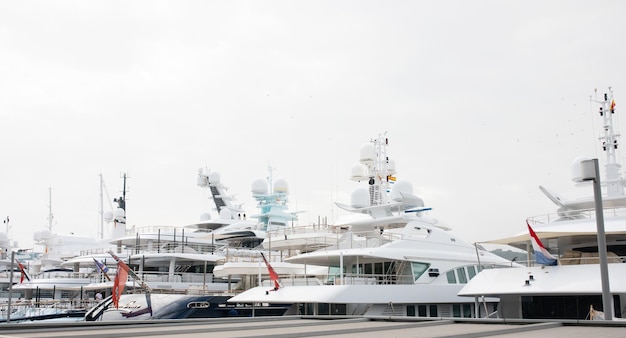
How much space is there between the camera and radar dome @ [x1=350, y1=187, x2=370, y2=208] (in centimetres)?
3628

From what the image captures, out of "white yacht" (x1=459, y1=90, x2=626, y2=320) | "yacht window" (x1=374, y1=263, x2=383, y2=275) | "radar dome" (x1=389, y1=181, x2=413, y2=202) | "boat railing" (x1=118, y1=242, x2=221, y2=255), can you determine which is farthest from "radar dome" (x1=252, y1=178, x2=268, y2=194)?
"white yacht" (x1=459, y1=90, x2=626, y2=320)

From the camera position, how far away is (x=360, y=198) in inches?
1432

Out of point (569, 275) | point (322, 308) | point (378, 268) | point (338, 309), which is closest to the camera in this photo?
point (569, 275)

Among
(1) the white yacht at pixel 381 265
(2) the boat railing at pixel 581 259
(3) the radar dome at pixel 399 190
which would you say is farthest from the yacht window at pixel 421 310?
(3) the radar dome at pixel 399 190

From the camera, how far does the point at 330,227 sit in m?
35.7

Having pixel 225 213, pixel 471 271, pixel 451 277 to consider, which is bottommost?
pixel 451 277

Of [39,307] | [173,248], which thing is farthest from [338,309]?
[39,307]

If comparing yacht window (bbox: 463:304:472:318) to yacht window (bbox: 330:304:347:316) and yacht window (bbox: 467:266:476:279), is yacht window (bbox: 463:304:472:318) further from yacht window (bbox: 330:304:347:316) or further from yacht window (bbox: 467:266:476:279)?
yacht window (bbox: 330:304:347:316)

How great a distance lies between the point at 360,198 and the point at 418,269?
8.37 metres

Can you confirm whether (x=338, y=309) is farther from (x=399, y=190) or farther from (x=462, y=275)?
(x=399, y=190)

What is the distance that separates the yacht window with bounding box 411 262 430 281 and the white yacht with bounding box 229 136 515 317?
0.04 m

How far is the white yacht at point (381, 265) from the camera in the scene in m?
25.9

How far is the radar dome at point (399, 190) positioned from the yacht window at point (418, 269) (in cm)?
610

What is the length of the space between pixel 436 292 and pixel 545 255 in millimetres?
7279
